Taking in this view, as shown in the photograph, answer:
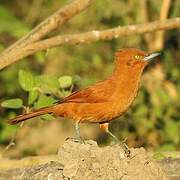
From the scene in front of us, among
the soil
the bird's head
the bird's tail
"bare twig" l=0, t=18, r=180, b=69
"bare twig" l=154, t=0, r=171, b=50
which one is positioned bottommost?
the soil

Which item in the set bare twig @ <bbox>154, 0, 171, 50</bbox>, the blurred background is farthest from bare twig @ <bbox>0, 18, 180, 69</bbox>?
bare twig @ <bbox>154, 0, 171, 50</bbox>

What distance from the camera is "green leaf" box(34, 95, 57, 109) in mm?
6483

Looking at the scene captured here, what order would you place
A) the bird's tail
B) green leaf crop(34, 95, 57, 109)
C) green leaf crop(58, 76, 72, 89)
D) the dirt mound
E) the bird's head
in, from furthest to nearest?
1. green leaf crop(58, 76, 72, 89)
2. green leaf crop(34, 95, 57, 109)
3. the bird's head
4. the bird's tail
5. the dirt mound

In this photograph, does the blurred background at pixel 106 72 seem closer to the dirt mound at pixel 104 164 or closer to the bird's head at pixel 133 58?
the bird's head at pixel 133 58

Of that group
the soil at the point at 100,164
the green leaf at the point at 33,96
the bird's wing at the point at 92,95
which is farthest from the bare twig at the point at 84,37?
the soil at the point at 100,164

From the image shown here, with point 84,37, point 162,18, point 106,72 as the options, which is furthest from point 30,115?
point 106,72

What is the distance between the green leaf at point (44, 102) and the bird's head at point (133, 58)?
28.5 inches

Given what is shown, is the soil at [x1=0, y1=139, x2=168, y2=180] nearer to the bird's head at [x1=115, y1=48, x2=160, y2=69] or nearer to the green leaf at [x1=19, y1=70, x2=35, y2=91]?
the bird's head at [x1=115, y1=48, x2=160, y2=69]

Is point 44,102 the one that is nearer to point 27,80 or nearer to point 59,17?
point 27,80

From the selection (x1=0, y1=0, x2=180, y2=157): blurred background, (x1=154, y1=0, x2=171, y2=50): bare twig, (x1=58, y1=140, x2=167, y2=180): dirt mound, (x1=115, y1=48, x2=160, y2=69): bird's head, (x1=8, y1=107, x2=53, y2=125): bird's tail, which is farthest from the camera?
(x1=154, y1=0, x2=171, y2=50): bare twig

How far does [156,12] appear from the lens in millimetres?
10016

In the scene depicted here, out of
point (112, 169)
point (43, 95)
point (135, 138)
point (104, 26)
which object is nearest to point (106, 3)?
point (104, 26)

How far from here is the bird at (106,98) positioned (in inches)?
239

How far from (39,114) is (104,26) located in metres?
4.07
